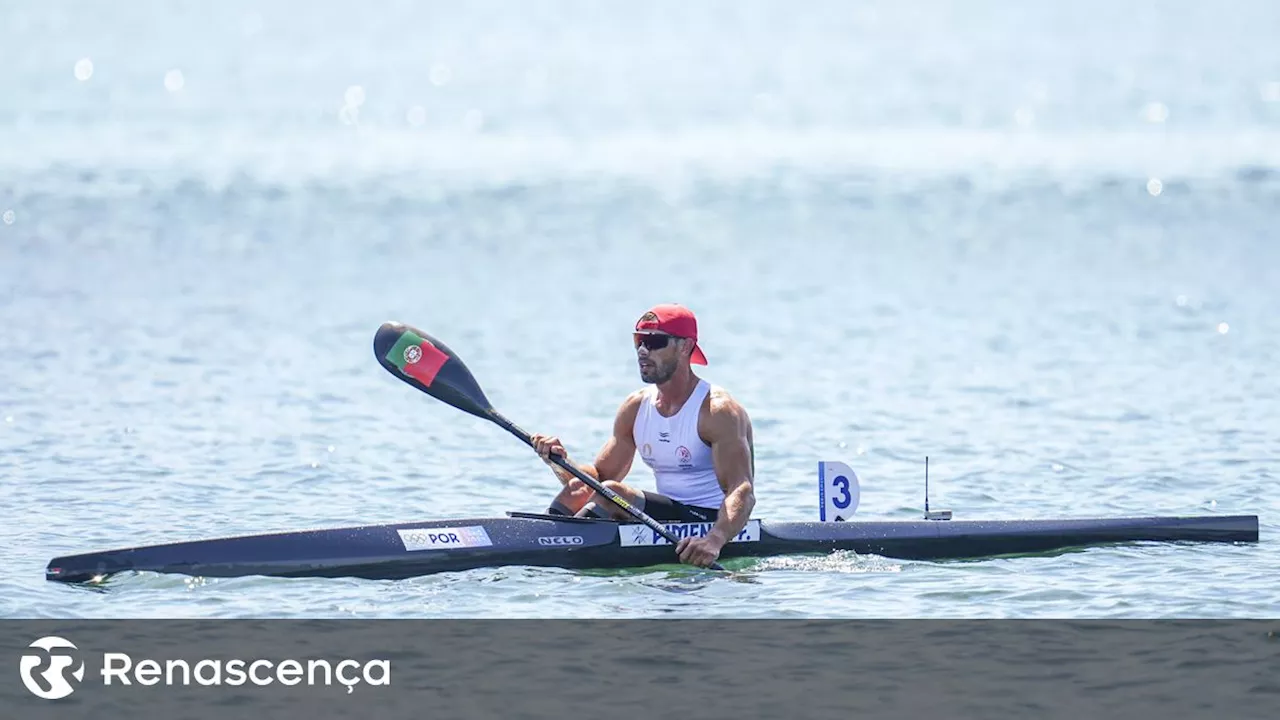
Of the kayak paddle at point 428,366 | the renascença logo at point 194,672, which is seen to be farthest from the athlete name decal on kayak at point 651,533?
the renascença logo at point 194,672

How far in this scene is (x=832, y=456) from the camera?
60.2 ft

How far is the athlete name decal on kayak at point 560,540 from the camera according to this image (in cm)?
1290

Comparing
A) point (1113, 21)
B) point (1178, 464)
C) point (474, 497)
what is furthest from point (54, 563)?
point (1113, 21)

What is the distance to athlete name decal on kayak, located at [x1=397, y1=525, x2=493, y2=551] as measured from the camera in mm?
12773

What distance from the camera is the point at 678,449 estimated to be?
13125 millimetres

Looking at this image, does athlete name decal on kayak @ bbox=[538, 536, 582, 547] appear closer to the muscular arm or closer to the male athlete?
the male athlete

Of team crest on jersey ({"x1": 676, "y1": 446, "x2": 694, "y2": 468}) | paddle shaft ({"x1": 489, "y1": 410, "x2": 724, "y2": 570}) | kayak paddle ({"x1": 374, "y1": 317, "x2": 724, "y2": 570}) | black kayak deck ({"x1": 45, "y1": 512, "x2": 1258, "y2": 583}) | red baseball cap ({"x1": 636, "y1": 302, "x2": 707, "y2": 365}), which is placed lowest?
black kayak deck ({"x1": 45, "y1": 512, "x2": 1258, "y2": 583})

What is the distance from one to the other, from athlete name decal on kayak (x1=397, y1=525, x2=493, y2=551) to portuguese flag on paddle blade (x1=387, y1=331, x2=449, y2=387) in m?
1.28

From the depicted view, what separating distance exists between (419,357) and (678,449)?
190 centimetres

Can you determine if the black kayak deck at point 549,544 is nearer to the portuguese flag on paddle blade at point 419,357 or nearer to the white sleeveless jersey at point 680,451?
the white sleeveless jersey at point 680,451

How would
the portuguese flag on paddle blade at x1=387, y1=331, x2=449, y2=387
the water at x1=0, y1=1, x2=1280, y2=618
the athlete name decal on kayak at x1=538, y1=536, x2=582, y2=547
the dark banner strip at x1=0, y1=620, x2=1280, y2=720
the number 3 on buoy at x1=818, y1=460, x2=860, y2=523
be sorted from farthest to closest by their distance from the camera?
the portuguese flag on paddle blade at x1=387, y1=331, x2=449, y2=387 < the water at x1=0, y1=1, x2=1280, y2=618 < the number 3 on buoy at x1=818, y1=460, x2=860, y2=523 < the athlete name decal on kayak at x1=538, y1=536, x2=582, y2=547 < the dark banner strip at x1=0, y1=620, x2=1280, y2=720

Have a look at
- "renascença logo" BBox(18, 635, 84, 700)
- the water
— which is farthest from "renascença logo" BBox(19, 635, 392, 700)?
the water

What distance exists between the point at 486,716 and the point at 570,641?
133 centimetres

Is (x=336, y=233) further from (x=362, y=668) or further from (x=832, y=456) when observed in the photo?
(x=362, y=668)
